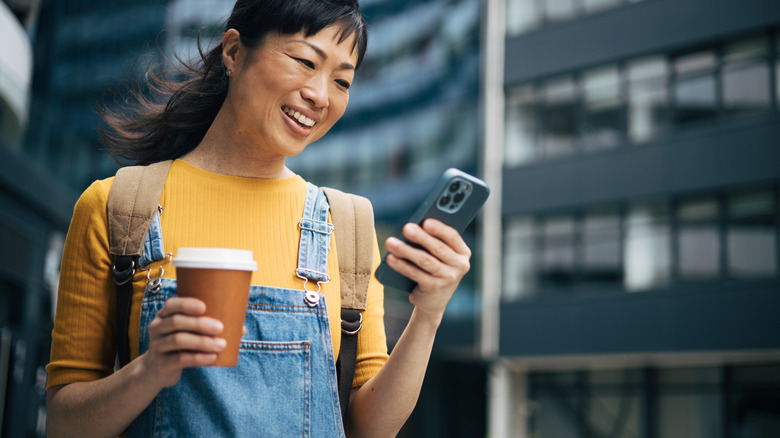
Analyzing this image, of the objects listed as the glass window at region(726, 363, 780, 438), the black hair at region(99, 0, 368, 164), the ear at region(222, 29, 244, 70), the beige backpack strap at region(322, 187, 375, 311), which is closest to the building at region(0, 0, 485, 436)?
the glass window at region(726, 363, 780, 438)

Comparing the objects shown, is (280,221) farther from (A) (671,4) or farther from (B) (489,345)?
(B) (489,345)

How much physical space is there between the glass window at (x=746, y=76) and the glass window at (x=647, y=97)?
1365mm

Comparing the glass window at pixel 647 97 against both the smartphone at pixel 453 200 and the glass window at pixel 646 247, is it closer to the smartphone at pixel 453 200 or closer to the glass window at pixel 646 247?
the glass window at pixel 646 247

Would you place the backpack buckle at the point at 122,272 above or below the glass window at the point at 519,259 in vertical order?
below

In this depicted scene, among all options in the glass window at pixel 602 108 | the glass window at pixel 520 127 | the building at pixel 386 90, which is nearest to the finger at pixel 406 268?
the building at pixel 386 90

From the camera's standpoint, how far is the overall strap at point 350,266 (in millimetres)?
1981

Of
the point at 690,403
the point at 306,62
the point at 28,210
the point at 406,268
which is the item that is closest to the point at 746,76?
the point at 690,403

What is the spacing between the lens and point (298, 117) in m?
1.95

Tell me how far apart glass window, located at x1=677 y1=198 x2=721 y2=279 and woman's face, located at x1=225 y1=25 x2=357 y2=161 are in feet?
54.1

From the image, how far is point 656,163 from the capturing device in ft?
59.1

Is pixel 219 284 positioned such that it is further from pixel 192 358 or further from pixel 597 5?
pixel 597 5

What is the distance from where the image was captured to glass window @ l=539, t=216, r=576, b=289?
19.4 metres

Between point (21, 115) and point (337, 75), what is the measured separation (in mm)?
9969

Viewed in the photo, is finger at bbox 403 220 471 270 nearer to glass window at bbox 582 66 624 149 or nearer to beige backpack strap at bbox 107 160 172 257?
beige backpack strap at bbox 107 160 172 257
